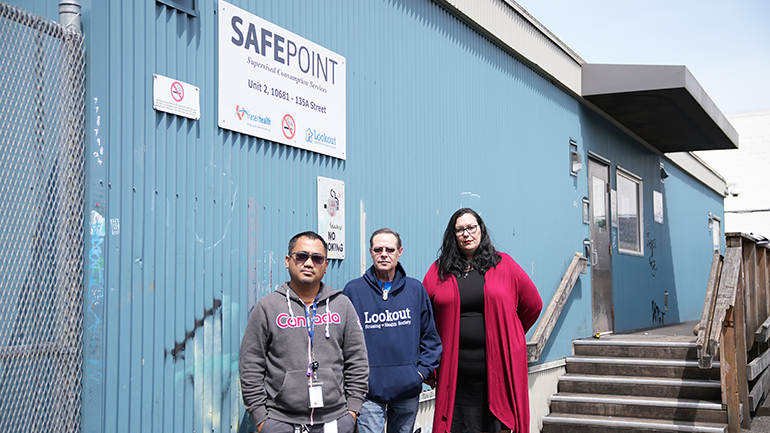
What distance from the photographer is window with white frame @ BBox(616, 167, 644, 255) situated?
432 inches

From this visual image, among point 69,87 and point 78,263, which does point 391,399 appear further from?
point 69,87

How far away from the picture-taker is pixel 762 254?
9.45 metres

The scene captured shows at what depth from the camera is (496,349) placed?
411 centimetres

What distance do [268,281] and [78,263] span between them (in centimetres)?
131

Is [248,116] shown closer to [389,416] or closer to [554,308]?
[389,416]

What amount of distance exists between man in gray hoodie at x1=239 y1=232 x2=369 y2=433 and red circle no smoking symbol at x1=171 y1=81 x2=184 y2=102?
100cm

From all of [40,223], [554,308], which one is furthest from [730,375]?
[40,223]

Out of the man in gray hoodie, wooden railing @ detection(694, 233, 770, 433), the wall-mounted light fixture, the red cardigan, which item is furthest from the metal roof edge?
the man in gray hoodie

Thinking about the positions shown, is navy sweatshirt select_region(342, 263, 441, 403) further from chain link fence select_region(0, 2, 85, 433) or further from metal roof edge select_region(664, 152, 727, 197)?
metal roof edge select_region(664, 152, 727, 197)

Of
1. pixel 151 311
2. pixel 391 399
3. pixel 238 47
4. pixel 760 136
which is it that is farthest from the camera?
pixel 760 136

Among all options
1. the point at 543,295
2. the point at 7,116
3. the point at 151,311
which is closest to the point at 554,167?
the point at 543,295

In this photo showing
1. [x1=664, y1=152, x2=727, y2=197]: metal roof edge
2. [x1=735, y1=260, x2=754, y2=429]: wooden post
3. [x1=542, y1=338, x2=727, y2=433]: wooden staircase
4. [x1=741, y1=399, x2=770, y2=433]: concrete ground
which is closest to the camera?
[x1=542, y1=338, x2=727, y2=433]: wooden staircase

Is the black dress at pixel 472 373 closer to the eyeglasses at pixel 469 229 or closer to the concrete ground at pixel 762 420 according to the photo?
the eyeglasses at pixel 469 229

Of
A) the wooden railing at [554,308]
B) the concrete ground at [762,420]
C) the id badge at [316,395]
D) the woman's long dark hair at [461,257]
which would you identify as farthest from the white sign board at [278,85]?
the concrete ground at [762,420]
